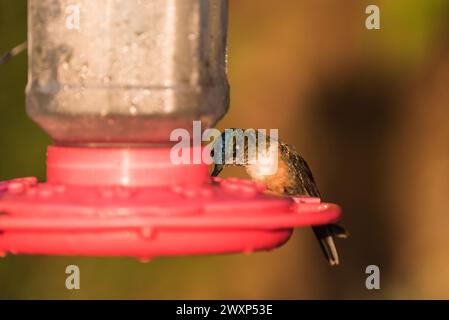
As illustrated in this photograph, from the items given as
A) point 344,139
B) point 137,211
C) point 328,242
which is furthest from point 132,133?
point 344,139

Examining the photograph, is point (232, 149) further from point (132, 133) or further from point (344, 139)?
point (132, 133)

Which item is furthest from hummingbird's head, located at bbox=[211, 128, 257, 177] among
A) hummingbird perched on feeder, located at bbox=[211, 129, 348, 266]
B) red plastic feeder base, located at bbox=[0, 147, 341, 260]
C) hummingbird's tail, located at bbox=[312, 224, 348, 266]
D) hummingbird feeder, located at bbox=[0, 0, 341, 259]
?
red plastic feeder base, located at bbox=[0, 147, 341, 260]

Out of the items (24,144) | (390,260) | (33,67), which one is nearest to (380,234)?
(390,260)

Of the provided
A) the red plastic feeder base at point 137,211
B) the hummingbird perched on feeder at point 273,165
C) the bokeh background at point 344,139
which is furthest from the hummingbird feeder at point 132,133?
the bokeh background at point 344,139

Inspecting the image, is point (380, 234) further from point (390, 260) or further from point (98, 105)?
point (98, 105)

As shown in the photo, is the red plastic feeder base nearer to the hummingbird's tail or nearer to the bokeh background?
the hummingbird's tail
